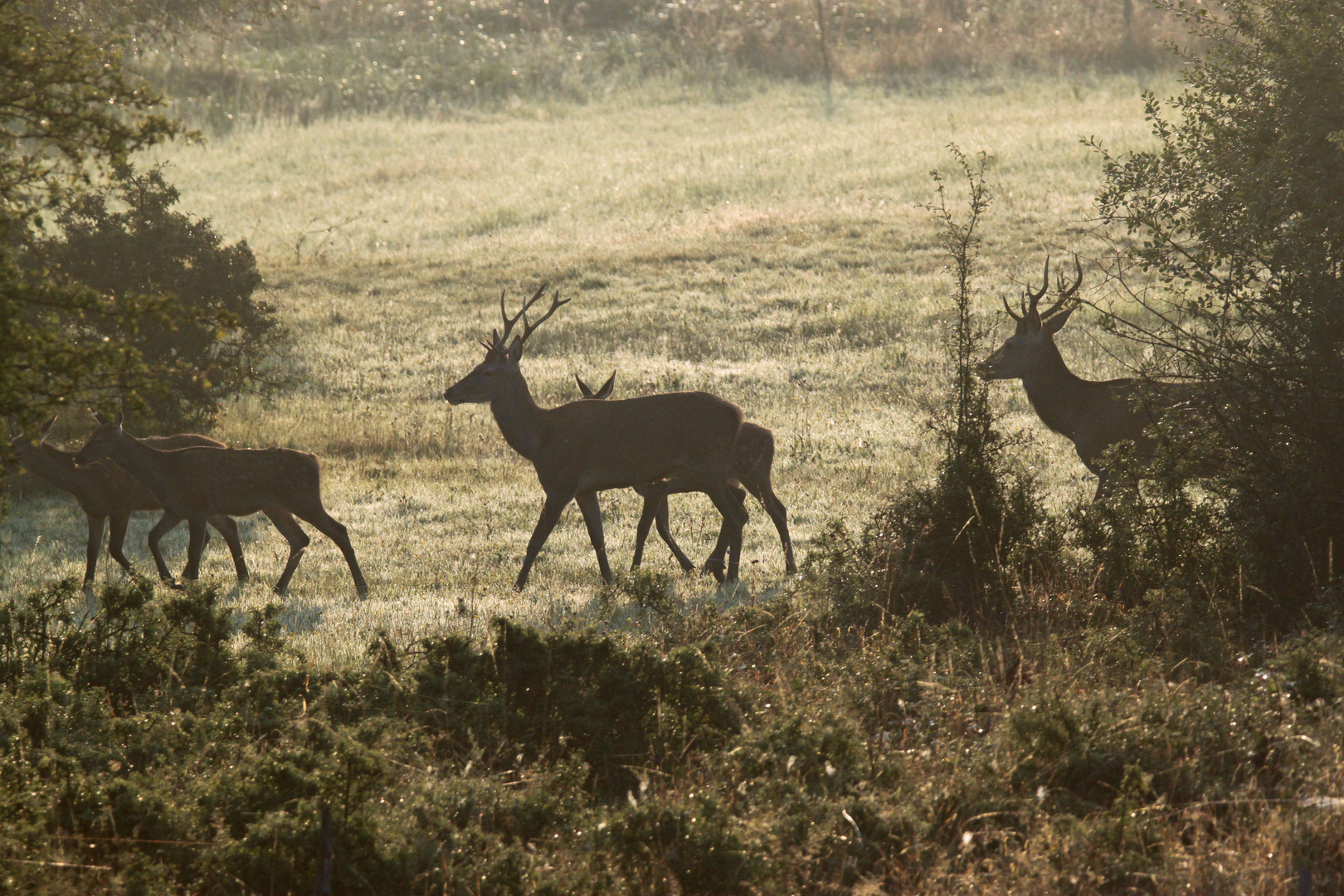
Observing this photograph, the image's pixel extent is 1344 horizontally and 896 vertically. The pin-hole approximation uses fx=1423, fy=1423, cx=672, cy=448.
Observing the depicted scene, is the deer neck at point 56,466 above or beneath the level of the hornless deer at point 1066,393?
beneath

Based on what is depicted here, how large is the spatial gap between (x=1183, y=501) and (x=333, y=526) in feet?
20.4

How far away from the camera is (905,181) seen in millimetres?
31188

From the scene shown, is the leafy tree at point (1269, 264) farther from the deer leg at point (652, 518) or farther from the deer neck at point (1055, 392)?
the deer leg at point (652, 518)

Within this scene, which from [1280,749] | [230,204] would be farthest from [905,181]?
[1280,749]

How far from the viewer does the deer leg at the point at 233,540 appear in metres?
11.3

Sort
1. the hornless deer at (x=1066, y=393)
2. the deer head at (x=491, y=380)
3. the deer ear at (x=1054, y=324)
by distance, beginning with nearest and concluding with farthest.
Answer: the deer head at (x=491, y=380)
the hornless deer at (x=1066, y=393)
the deer ear at (x=1054, y=324)

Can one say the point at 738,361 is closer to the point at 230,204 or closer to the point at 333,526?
the point at 333,526

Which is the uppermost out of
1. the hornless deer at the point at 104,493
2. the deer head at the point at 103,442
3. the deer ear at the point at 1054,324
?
the deer ear at the point at 1054,324

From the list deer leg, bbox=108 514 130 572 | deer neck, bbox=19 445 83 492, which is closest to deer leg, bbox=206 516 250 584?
deer leg, bbox=108 514 130 572

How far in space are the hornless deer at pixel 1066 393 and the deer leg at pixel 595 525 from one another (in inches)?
131

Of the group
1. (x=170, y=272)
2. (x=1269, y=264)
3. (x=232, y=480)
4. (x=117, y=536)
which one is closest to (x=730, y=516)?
(x=232, y=480)

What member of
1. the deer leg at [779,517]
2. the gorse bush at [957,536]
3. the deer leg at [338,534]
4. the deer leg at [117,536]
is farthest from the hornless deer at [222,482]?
the gorse bush at [957,536]

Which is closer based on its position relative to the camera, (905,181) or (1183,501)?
(1183,501)

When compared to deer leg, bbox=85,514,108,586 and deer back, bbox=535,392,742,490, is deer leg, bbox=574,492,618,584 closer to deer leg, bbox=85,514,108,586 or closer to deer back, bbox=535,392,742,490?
deer back, bbox=535,392,742,490
